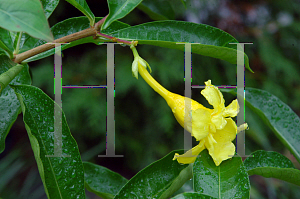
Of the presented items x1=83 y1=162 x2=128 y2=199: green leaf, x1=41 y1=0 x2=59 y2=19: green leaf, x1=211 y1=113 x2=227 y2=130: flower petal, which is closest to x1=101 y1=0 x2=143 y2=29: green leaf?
x1=41 y1=0 x2=59 y2=19: green leaf

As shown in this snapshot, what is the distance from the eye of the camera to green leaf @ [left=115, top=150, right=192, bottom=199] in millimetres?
548

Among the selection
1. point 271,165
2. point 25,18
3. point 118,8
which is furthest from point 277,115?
point 25,18

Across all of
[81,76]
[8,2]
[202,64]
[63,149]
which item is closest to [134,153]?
[81,76]

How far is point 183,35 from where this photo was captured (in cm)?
58

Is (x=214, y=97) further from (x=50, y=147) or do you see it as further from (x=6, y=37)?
(x=6, y=37)

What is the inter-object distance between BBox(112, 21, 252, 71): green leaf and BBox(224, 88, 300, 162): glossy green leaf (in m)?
0.19

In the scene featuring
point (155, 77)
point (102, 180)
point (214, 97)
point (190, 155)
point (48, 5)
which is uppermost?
point (48, 5)

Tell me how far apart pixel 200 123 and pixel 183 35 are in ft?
0.70

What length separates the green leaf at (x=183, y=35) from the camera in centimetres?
55

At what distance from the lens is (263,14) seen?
1640 millimetres

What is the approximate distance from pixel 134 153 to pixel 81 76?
60cm

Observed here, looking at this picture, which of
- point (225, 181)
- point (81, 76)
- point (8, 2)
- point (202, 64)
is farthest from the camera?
point (202, 64)

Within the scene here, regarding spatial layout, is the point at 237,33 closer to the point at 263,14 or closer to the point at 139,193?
the point at 263,14

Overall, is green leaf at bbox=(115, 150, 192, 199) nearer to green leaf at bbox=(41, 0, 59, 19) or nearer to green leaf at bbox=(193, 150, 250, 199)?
green leaf at bbox=(193, 150, 250, 199)
